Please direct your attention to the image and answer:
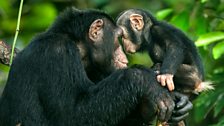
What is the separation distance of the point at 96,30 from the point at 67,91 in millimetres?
809

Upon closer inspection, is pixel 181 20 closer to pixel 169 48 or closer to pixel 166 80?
pixel 169 48

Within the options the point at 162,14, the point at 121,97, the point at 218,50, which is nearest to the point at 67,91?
the point at 121,97

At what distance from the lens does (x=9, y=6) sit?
1062 centimetres

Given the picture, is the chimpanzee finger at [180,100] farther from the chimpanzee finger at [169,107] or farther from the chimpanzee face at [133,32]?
the chimpanzee face at [133,32]

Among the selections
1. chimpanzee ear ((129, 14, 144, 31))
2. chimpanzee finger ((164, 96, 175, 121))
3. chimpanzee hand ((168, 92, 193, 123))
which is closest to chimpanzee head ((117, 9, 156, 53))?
chimpanzee ear ((129, 14, 144, 31))

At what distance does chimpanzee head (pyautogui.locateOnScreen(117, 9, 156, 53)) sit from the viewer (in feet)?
22.9

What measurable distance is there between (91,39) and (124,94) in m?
0.82

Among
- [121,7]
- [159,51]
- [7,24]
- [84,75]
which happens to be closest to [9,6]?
[7,24]

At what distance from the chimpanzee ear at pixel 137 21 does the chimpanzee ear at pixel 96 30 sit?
788 mm

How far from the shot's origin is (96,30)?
6258mm

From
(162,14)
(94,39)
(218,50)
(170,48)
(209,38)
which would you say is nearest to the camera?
(94,39)

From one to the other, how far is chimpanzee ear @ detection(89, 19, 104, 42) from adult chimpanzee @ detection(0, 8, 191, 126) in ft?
0.66

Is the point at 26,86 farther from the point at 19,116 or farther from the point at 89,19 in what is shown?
the point at 89,19

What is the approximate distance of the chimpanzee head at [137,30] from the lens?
6992mm
